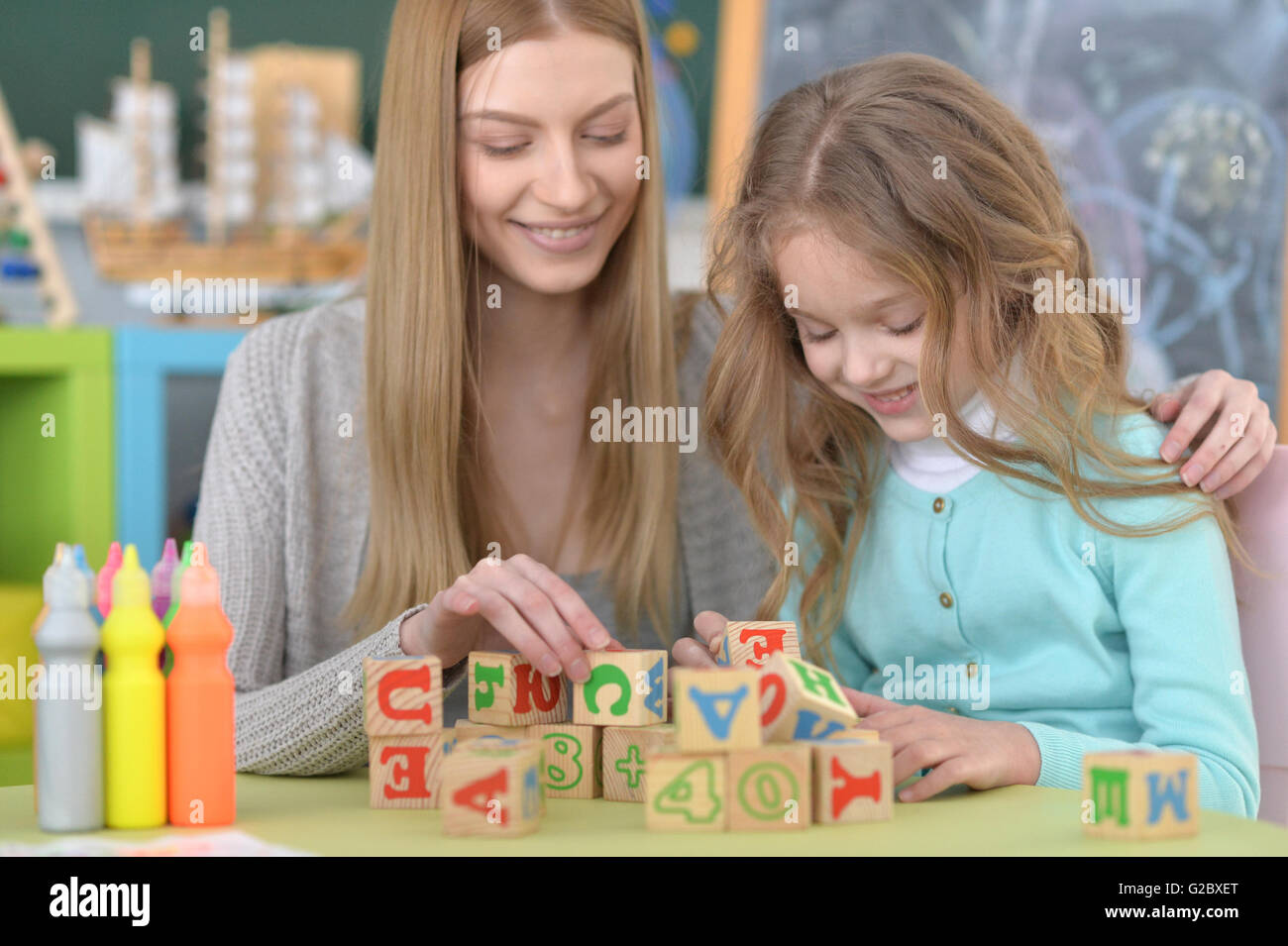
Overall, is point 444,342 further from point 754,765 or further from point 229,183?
point 229,183

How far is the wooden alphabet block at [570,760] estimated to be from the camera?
989 mm

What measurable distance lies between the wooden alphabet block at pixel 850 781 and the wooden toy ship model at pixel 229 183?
190 centimetres

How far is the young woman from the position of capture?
1436 mm

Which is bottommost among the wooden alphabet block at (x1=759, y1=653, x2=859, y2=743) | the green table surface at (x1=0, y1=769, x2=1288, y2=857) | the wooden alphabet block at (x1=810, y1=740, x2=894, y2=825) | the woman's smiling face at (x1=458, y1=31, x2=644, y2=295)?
the green table surface at (x1=0, y1=769, x2=1288, y2=857)

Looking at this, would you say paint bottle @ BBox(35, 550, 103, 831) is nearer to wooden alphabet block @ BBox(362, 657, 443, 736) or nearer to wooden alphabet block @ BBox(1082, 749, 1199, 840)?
wooden alphabet block @ BBox(362, 657, 443, 736)

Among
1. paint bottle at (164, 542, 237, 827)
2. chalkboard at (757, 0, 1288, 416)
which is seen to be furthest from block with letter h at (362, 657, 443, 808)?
chalkboard at (757, 0, 1288, 416)

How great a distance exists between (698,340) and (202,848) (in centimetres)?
101

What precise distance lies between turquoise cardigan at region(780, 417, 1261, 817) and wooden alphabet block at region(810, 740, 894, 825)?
0.68 ft

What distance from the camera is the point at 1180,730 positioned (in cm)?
110

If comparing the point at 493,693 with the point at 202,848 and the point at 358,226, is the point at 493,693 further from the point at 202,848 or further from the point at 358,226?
the point at 358,226

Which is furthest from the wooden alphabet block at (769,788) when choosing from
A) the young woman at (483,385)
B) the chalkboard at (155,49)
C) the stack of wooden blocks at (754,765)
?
the chalkboard at (155,49)

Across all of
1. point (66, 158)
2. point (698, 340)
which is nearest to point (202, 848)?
point (698, 340)

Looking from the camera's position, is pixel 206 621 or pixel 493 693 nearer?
pixel 206 621

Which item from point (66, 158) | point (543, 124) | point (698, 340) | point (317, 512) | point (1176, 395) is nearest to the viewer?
point (1176, 395)
